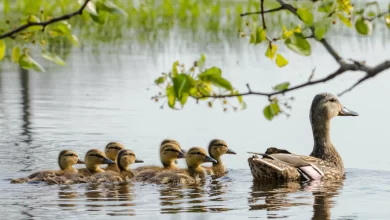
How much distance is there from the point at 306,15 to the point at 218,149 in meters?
5.84

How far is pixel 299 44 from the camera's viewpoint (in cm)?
375

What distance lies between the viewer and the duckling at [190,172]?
8.34m

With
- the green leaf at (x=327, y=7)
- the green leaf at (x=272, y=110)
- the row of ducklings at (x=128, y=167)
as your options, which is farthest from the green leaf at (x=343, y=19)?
the row of ducklings at (x=128, y=167)

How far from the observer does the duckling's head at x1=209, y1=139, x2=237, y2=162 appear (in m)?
9.42

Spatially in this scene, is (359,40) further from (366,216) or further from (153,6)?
(366,216)

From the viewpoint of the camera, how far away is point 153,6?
23.4 m

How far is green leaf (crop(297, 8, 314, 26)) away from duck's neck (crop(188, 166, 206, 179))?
5.28 m

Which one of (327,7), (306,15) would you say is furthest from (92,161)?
(306,15)

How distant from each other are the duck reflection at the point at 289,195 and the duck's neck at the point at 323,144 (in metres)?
0.63

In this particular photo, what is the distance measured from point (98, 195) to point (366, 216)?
1.96 metres

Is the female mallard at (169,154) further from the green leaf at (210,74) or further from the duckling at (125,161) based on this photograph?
the green leaf at (210,74)

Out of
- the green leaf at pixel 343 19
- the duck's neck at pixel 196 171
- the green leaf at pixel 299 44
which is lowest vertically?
the duck's neck at pixel 196 171

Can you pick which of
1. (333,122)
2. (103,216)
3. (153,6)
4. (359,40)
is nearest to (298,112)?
(333,122)

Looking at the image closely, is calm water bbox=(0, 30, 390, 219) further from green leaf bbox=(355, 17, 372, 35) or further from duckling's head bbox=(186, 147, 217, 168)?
green leaf bbox=(355, 17, 372, 35)
